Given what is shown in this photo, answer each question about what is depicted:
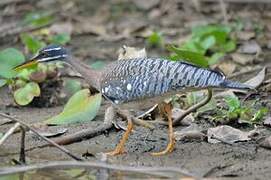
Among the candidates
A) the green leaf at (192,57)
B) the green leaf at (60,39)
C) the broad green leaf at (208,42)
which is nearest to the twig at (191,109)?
the green leaf at (192,57)

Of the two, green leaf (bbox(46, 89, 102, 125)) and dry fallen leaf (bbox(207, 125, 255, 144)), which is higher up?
green leaf (bbox(46, 89, 102, 125))

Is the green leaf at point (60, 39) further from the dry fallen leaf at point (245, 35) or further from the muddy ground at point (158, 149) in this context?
the dry fallen leaf at point (245, 35)

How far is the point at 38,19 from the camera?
10.6 m

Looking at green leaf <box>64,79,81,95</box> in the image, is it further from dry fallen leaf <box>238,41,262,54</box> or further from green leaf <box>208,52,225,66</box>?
A: dry fallen leaf <box>238,41,262,54</box>

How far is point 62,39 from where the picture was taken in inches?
391

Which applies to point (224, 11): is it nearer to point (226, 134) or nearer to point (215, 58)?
point (215, 58)

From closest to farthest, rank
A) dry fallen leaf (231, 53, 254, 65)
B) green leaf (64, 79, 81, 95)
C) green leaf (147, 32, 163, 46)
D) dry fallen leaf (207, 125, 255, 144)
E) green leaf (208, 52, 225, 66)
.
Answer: dry fallen leaf (207, 125, 255, 144) < green leaf (64, 79, 81, 95) < green leaf (208, 52, 225, 66) < dry fallen leaf (231, 53, 254, 65) < green leaf (147, 32, 163, 46)

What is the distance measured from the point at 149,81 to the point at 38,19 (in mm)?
4744

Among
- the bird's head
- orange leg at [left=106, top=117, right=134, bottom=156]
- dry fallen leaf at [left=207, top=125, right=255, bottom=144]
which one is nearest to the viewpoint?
orange leg at [left=106, top=117, right=134, bottom=156]

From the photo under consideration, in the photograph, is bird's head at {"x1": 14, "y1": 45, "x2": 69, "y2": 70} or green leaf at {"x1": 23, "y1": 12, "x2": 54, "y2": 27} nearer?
bird's head at {"x1": 14, "y1": 45, "x2": 69, "y2": 70}

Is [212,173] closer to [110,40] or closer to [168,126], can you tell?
[168,126]

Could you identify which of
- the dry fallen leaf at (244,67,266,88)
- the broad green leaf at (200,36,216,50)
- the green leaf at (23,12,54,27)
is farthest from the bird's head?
the green leaf at (23,12,54,27)

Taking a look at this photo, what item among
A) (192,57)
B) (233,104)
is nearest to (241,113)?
(233,104)

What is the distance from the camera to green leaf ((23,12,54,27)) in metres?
10.6
